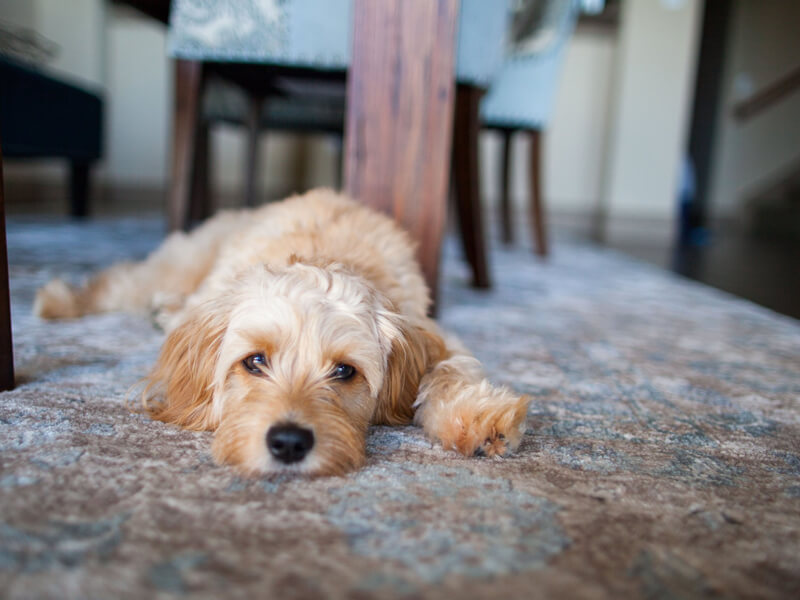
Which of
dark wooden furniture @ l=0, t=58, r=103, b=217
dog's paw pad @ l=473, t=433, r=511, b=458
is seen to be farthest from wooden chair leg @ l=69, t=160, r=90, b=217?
dog's paw pad @ l=473, t=433, r=511, b=458

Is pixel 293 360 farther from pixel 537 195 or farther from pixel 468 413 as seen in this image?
pixel 537 195

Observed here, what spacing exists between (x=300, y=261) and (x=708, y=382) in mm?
1213

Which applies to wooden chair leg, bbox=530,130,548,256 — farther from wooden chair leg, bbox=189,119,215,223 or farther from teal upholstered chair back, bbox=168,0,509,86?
wooden chair leg, bbox=189,119,215,223

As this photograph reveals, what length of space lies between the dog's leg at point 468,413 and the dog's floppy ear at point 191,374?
0.44 metres

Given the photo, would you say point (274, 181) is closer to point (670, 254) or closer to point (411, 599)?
point (670, 254)

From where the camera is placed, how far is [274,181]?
26.8 feet

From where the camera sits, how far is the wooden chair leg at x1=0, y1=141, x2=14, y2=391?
51.6 inches

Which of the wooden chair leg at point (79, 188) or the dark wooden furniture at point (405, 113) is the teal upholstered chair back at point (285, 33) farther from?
the wooden chair leg at point (79, 188)

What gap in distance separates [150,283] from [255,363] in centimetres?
127

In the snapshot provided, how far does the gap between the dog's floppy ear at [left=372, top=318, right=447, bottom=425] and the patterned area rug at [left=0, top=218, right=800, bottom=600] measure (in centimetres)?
5

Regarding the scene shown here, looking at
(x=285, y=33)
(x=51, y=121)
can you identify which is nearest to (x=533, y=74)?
(x=285, y=33)

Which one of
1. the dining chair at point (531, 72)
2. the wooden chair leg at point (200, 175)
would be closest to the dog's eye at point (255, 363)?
the dining chair at point (531, 72)

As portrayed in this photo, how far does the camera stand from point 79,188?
5.30 meters

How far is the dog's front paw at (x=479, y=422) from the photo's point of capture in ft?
3.96
